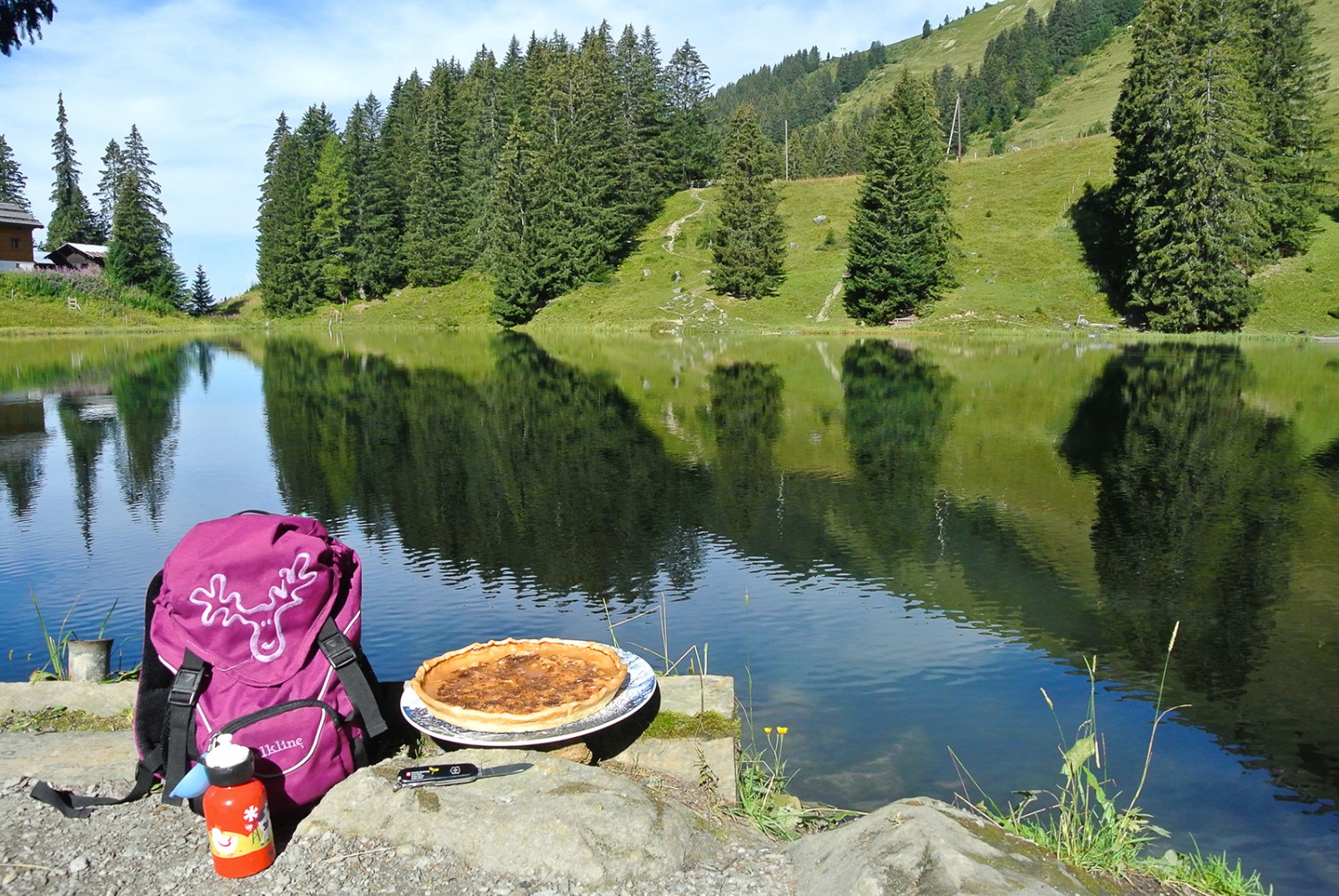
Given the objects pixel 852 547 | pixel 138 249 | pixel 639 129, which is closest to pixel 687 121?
pixel 639 129

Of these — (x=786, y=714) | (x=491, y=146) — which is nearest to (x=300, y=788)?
(x=786, y=714)

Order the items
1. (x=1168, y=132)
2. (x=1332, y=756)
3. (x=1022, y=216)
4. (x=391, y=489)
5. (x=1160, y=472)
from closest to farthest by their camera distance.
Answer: (x=1332, y=756), (x=391, y=489), (x=1160, y=472), (x=1168, y=132), (x=1022, y=216)

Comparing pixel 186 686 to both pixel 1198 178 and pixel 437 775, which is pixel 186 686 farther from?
pixel 1198 178

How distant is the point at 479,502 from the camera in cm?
1488

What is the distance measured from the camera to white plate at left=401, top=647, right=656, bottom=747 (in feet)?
15.4

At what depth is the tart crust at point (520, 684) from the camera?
481 cm

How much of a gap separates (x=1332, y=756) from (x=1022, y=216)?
70187 millimetres

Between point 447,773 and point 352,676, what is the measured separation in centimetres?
74

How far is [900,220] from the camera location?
58.1 m

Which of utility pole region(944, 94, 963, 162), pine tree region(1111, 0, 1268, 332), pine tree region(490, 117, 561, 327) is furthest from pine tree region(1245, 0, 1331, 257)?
pine tree region(490, 117, 561, 327)

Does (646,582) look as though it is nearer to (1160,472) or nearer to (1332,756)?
(1332,756)

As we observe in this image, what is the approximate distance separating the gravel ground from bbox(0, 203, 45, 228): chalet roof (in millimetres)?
77308

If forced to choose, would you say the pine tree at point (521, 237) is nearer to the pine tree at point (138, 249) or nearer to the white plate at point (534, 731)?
the pine tree at point (138, 249)

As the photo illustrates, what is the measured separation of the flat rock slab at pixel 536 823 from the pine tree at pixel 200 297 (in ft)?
289
